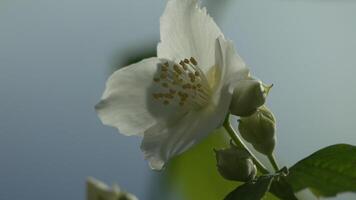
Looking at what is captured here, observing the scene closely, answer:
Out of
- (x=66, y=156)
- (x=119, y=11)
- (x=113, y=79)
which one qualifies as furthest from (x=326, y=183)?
(x=119, y=11)

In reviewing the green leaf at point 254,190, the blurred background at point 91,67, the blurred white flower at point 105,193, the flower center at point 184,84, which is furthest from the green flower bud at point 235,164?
the blurred background at point 91,67

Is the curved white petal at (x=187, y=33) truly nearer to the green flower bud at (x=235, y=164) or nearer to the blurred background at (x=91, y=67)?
the green flower bud at (x=235, y=164)

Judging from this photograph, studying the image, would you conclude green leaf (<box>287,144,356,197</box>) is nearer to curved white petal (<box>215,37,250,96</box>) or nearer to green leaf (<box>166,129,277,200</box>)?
curved white petal (<box>215,37,250,96</box>)

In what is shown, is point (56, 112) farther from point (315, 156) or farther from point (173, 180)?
point (315, 156)

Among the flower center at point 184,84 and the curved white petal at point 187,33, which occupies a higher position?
the curved white petal at point 187,33

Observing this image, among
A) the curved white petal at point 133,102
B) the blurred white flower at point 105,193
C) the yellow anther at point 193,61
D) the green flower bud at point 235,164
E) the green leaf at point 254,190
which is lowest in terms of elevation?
the green leaf at point 254,190
